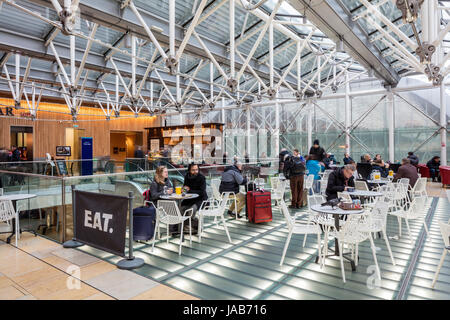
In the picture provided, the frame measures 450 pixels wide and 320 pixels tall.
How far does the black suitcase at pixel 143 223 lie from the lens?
507 cm

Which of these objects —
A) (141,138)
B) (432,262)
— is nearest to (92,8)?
(432,262)

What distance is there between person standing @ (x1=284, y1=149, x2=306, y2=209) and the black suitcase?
15.2 ft

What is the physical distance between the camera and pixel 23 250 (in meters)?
5.08

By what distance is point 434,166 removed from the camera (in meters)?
14.5

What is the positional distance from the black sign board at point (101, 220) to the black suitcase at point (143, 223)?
2.10ft

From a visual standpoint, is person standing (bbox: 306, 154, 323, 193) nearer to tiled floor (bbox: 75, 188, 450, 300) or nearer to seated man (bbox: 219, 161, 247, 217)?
seated man (bbox: 219, 161, 247, 217)

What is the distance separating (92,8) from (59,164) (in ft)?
25.3

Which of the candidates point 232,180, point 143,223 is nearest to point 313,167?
point 232,180

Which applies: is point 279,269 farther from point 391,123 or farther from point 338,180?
point 391,123

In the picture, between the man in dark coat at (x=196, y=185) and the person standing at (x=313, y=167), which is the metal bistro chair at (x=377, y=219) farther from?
the person standing at (x=313, y=167)

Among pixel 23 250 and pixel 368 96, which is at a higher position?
pixel 368 96

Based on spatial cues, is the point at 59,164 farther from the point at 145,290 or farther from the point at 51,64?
the point at 145,290

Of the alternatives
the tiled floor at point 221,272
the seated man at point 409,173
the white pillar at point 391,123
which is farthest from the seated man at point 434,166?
the tiled floor at point 221,272

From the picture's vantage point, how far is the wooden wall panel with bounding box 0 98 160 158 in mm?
20156
